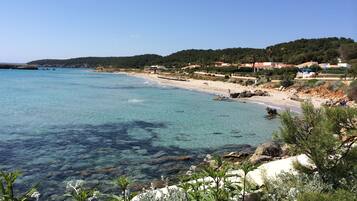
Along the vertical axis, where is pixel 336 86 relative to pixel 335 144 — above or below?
below

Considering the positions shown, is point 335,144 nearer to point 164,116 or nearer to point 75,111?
point 164,116

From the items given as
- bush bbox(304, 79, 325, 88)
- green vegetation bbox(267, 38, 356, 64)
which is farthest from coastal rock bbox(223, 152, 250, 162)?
green vegetation bbox(267, 38, 356, 64)

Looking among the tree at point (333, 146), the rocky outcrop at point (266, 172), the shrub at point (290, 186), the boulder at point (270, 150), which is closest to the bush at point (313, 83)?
the boulder at point (270, 150)

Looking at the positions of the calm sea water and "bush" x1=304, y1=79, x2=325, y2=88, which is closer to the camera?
the calm sea water

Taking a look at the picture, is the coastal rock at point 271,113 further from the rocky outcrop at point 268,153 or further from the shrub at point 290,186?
the shrub at point 290,186

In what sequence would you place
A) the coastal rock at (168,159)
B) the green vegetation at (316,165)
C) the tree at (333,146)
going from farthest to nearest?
the coastal rock at (168,159), the tree at (333,146), the green vegetation at (316,165)

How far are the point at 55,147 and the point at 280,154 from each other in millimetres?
12947

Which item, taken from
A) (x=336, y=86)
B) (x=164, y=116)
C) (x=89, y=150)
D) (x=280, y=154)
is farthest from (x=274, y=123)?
(x=336, y=86)

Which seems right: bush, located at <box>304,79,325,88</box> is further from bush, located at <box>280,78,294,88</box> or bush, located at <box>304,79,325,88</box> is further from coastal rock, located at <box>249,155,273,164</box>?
coastal rock, located at <box>249,155,273,164</box>

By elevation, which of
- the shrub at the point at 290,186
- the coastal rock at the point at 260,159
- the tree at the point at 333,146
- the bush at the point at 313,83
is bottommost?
the bush at the point at 313,83

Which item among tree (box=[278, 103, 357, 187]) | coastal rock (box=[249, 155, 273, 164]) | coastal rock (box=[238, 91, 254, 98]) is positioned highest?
tree (box=[278, 103, 357, 187])

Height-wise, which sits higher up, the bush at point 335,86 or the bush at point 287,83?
the bush at point 335,86

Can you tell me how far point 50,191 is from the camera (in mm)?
15578

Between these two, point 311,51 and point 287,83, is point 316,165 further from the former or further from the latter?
point 311,51
